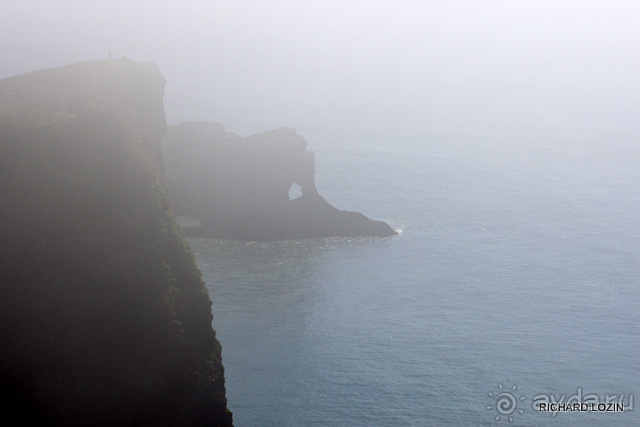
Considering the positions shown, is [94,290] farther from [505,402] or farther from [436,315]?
[436,315]

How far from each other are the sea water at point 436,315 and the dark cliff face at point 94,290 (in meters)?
22.0

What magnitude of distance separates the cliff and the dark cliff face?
65.7 metres

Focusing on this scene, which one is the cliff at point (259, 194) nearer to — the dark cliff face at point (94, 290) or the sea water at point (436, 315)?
the sea water at point (436, 315)

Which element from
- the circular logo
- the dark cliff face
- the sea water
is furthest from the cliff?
the dark cliff face

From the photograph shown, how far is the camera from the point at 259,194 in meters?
97.1

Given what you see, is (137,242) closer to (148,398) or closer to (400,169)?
(148,398)

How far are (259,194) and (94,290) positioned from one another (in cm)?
7184

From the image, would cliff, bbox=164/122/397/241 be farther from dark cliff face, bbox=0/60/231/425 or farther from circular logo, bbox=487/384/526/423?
dark cliff face, bbox=0/60/231/425

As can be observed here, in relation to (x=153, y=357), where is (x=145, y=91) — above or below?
above

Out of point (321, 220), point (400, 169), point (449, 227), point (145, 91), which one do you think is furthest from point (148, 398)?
point (400, 169)

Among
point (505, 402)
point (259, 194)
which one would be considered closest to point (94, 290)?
point (505, 402)

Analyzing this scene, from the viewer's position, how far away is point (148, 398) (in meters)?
24.3

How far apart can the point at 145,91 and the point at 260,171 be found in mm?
50336

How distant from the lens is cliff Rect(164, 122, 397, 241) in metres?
95.7
